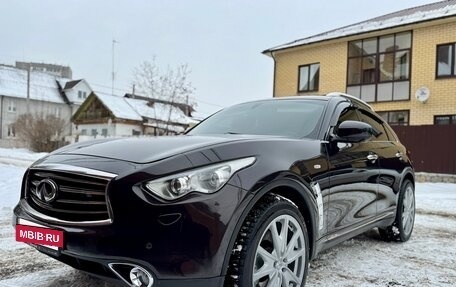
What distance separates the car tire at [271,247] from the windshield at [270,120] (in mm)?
878

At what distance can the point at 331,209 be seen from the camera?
328cm

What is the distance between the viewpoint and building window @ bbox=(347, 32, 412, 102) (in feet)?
58.8

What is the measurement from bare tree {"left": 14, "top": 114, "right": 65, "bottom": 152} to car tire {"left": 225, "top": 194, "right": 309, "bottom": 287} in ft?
96.3

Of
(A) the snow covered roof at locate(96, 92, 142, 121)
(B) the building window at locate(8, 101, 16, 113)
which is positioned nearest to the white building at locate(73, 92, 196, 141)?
(A) the snow covered roof at locate(96, 92, 142, 121)

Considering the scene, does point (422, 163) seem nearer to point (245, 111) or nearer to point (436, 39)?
point (436, 39)

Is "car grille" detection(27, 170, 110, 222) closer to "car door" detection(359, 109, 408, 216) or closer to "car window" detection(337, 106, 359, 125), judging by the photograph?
"car window" detection(337, 106, 359, 125)

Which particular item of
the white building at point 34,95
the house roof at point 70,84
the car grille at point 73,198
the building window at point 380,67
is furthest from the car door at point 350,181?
the house roof at point 70,84

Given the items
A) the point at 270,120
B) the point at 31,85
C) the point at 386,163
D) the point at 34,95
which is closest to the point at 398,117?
the point at 386,163

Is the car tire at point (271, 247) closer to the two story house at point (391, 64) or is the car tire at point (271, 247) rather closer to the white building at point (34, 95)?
the two story house at point (391, 64)

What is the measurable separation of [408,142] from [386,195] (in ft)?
38.3

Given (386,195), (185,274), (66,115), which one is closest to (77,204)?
(185,274)

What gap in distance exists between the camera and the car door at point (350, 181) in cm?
334

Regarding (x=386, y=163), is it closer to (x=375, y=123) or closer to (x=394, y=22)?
(x=375, y=123)

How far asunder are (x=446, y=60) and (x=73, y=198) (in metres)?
17.6
